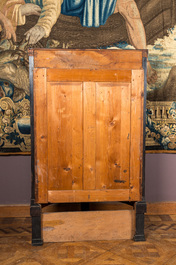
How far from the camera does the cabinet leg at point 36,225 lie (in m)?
2.68

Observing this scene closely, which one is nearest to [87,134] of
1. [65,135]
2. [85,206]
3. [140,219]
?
[65,135]

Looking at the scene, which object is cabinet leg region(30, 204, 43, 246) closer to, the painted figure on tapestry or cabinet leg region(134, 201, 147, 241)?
cabinet leg region(134, 201, 147, 241)

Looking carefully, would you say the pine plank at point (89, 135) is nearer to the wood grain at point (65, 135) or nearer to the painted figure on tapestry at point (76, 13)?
the wood grain at point (65, 135)

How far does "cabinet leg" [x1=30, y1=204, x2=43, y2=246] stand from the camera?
268 cm

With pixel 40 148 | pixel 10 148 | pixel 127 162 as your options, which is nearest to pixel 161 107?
pixel 127 162

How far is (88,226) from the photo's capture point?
278cm

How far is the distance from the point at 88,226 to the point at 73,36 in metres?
2.10

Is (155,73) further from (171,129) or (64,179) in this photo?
(64,179)

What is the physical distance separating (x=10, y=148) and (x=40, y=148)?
88cm

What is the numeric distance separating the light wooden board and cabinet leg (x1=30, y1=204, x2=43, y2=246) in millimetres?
51

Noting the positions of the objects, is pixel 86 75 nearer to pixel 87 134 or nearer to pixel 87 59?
pixel 87 59

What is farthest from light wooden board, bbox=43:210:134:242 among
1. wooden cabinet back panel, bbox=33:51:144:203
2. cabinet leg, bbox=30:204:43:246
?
wooden cabinet back panel, bbox=33:51:144:203

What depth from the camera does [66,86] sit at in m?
2.63

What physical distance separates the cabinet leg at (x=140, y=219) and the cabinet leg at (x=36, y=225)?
36.2 inches
